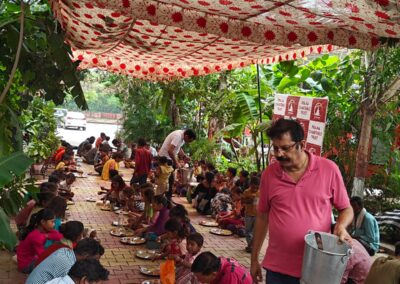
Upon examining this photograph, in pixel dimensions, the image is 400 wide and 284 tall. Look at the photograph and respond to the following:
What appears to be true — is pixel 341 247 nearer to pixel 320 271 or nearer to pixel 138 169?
pixel 320 271

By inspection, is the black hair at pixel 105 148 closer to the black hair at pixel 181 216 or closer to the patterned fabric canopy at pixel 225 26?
the patterned fabric canopy at pixel 225 26

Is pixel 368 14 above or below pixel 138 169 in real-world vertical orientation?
above


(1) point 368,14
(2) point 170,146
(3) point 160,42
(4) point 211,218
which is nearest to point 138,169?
(2) point 170,146

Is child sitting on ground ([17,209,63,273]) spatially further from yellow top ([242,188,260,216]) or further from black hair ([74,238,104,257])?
yellow top ([242,188,260,216])

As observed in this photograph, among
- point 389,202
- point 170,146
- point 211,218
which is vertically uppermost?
point 170,146

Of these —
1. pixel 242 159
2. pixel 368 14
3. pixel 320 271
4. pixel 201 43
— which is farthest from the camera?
pixel 242 159

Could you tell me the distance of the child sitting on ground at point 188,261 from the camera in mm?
4824

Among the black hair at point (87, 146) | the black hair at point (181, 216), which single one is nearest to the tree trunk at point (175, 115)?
the black hair at point (87, 146)

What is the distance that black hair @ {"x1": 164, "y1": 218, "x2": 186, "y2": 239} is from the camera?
17.5 feet

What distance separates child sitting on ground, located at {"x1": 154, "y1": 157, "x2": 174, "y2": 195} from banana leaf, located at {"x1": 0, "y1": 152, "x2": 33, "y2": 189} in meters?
5.54

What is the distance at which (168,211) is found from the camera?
6.70 m

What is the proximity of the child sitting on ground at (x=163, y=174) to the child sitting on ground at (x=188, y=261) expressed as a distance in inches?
158

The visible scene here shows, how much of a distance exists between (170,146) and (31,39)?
4336mm

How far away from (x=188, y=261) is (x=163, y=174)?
4181 millimetres
